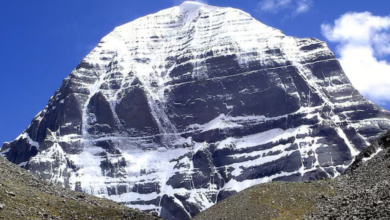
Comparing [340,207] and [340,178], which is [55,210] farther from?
[340,178]

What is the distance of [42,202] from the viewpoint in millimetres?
86312

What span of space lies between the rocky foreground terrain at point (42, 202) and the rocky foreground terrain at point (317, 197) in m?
12.8

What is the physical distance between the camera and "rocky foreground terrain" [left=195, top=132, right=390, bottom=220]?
8862cm

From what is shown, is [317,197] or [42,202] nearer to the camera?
[42,202]

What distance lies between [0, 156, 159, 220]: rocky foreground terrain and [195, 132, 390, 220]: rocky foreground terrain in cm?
1283

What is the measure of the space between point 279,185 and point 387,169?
1373cm

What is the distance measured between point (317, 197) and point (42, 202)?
111ft

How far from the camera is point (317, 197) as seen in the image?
326ft

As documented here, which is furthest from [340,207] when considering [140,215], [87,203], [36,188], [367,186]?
[36,188]

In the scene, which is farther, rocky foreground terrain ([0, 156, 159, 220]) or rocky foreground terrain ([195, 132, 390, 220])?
rocky foreground terrain ([195, 132, 390, 220])

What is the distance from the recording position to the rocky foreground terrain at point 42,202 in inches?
3214

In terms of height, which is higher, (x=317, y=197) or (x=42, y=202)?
(x=317, y=197)

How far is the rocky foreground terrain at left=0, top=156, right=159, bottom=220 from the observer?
8162 cm

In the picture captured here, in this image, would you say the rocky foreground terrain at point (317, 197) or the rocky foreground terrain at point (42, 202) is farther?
the rocky foreground terrain at point (317, 197)
